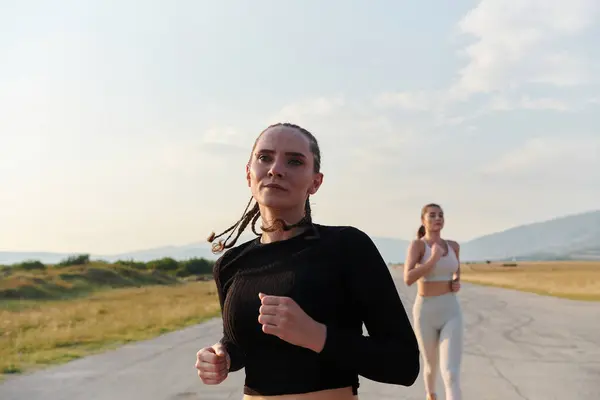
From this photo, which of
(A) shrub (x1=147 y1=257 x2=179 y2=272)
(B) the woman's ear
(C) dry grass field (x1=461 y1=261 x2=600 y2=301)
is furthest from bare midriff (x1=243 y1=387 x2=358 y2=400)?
(A) shrub (x1=147 y1=257 x2=179 y2=272)

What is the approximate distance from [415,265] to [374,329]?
4.77m

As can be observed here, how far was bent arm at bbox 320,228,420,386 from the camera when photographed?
1.84 meters

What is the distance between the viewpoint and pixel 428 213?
21.8ft

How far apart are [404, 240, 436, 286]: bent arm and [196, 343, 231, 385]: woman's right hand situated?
15.0ft

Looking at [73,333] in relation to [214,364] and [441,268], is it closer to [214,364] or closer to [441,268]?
[441,268]

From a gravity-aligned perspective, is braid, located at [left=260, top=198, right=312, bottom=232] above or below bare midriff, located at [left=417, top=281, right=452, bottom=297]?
above

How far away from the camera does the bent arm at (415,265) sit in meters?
6.50

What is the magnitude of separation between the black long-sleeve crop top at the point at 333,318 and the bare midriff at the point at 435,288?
464cm

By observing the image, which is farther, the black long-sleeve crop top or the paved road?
the paved road

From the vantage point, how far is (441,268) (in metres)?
6.55

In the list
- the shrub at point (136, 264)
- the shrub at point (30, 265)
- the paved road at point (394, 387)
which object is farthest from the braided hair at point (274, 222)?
the shrub at point (136, 264)

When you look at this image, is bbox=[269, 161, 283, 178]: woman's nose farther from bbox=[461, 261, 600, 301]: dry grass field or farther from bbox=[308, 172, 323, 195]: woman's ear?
bbox=[461, 261, 600, 301]: dry grass field

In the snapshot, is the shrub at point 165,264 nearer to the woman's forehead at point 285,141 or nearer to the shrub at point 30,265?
the shrub at point 30,265

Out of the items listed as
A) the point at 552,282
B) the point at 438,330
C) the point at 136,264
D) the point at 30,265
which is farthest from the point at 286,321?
the point at 136,264
